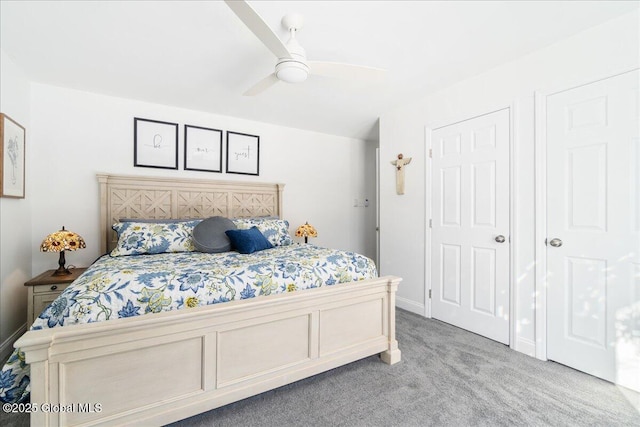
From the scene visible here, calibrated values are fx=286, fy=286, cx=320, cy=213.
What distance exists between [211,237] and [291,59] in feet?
5.39

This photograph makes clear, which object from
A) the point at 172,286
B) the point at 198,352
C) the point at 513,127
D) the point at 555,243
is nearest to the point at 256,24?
the point at 172,286

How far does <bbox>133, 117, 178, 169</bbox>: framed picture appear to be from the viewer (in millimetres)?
3193

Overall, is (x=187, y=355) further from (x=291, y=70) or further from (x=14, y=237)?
(x=14, y=237)

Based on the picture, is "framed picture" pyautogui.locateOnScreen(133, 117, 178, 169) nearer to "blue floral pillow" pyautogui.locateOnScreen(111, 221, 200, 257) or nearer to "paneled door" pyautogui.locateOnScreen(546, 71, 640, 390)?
"blue floral pillow" pyautogui.locateOnScreen(111, 221, 200, 257)

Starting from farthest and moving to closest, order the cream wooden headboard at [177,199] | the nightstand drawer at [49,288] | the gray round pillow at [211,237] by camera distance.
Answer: the cream wooden headboard at [177,199] → the gray round pillow at [211,237] → the nightstand drawer at [49,288]

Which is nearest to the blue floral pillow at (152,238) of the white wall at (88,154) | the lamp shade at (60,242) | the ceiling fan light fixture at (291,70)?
the lamp shade at (60,242)

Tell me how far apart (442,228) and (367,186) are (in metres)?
2.10

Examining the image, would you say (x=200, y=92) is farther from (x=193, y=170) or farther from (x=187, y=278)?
(x=187, y=278)

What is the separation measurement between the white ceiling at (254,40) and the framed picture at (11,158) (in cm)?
56

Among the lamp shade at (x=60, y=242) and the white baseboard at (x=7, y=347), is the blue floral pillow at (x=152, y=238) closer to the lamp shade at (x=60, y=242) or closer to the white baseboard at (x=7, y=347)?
the lamp shade at (x=60, y=242)

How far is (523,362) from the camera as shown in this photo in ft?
7.14

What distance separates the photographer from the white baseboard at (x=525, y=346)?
2265 millimetres

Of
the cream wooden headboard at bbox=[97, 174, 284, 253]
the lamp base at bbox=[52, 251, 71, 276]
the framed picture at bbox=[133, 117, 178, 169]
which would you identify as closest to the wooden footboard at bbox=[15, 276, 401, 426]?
the lamp base at bbox=[52, 251, 71, 276]

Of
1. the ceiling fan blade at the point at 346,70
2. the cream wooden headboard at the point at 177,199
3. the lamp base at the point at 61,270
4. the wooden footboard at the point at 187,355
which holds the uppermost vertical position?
the ceiling fan blade at the point at 346,70
